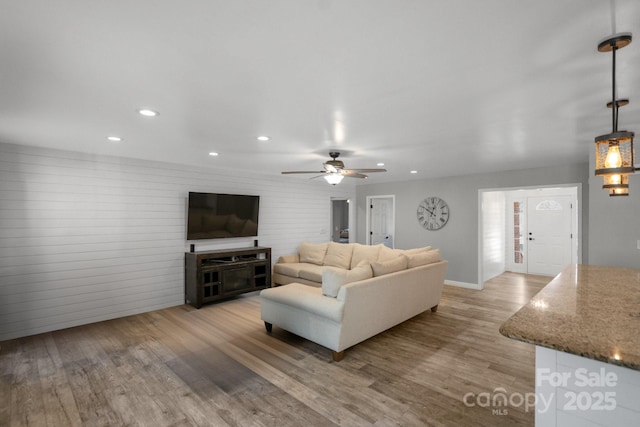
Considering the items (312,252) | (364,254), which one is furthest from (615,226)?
(312,252)

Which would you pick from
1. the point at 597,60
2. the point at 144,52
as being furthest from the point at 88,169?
the point at 597,60

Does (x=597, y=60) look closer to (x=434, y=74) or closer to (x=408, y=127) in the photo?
(x=434, y=74)

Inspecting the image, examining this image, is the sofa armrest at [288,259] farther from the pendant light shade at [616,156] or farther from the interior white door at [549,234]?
the interior white door at [549,234]

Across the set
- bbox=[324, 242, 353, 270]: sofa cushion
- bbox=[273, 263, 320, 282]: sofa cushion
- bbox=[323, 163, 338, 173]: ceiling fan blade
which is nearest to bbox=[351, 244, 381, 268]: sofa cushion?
bbox=[324, 242, 353, 270]: sofa cushion

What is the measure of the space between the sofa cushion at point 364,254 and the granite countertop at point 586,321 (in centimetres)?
363

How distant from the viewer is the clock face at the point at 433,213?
6602 millimetres

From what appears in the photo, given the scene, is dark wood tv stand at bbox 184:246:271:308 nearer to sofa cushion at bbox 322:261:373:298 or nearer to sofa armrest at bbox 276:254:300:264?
sofa armrest at bbox 276:254:300:264

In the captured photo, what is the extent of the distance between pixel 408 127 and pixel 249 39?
1.93 m

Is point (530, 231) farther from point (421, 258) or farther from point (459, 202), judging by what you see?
point (421, 258)

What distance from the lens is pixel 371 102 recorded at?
235cm

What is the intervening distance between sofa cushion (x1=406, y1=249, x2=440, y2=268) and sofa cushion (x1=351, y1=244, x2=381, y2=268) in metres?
1.28

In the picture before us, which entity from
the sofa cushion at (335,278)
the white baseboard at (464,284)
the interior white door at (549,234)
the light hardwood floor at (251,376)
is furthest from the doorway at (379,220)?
the sofa cushion at (335,278)

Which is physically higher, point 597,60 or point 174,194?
point 597,60

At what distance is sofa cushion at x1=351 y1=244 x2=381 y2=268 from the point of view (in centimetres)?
581
